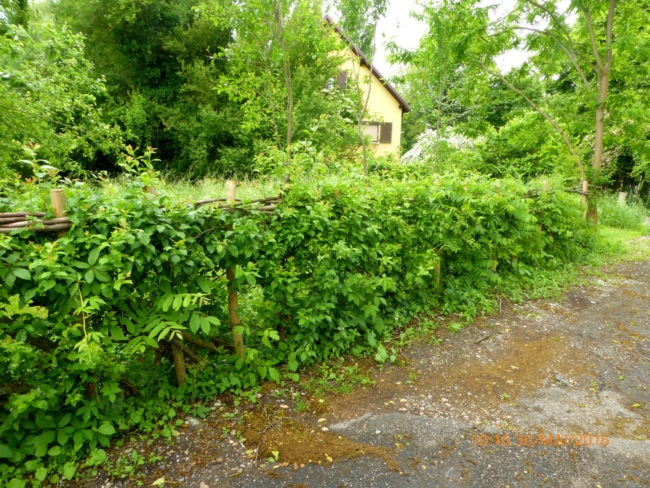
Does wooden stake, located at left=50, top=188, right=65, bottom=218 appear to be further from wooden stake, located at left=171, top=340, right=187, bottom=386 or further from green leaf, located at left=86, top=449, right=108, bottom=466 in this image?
green leaf, located at left=86, top=449, right=108, bottom=466

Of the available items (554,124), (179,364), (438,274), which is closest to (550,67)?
(554,124)

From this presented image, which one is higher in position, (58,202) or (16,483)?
(58,202)

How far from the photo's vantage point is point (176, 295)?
2.51 metres

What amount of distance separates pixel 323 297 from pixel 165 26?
15962mm

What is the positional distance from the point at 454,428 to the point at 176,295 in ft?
7.10

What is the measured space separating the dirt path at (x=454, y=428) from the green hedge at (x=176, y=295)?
39 centimetres

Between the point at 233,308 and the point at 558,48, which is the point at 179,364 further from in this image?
the point at 558,48

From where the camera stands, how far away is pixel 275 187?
11.0 ft

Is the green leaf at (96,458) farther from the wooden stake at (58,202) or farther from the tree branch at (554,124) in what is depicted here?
the tree branch at (554,124)

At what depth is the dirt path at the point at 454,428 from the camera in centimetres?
232

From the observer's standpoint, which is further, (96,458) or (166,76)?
(166,76)

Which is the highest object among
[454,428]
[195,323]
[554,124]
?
[554,124]

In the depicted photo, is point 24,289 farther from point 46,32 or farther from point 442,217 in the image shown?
point 46,32

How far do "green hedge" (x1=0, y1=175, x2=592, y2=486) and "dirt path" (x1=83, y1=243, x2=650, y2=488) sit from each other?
39 cm
